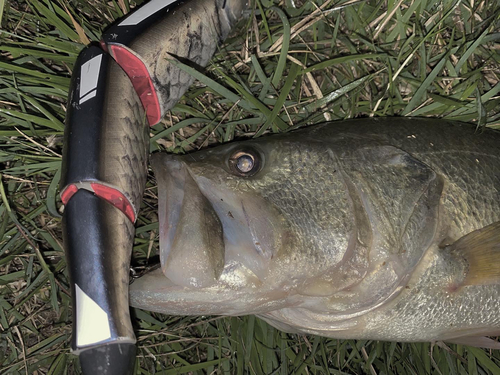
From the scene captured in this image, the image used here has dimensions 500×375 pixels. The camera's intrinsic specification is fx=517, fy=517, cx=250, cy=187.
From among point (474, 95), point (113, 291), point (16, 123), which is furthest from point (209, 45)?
point (474, 95)

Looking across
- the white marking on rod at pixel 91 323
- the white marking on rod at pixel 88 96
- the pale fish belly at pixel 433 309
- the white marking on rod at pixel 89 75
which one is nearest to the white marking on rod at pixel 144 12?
the white marking on rod at pixel 89 75

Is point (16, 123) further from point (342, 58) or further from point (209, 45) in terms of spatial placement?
point (342, 58)

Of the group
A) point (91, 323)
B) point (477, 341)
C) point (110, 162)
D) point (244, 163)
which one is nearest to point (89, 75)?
point (110, 162)

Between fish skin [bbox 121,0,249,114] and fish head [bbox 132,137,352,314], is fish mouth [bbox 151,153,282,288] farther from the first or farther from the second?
fish skin [bbox 121,0,249,114]

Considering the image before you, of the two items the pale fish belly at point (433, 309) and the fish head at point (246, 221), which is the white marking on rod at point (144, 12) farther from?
the pale fish belly at point (433, 309)

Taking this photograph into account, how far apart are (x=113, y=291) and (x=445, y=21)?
2.43 meters

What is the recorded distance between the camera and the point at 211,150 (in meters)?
2.33

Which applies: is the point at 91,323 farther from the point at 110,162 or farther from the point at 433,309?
the point at 433,309

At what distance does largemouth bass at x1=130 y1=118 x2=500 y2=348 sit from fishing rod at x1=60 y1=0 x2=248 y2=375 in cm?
16

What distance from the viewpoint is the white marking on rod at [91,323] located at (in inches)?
82.2

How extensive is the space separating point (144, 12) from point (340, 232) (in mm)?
1373

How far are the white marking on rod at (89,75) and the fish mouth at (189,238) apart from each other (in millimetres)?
554

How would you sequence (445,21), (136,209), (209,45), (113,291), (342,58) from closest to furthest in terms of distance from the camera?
(113,291), (136,209), (209,45), (342,58), (445,21)

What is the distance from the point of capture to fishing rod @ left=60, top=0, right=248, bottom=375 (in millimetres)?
2105
